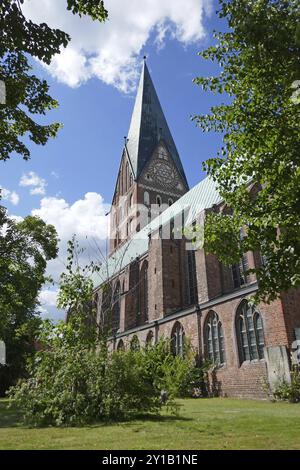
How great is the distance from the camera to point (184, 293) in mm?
26438

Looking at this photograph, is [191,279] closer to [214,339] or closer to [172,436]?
[214,339]

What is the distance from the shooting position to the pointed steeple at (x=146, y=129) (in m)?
50.1

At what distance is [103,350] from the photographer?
34.7ft

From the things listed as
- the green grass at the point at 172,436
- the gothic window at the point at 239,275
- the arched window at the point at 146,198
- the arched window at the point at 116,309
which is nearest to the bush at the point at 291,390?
the green grass at the point at 172,436

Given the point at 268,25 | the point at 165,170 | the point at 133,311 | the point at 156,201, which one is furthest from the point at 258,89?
the point at 165,170

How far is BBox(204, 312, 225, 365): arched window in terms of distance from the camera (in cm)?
1922

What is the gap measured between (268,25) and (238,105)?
1.71 m

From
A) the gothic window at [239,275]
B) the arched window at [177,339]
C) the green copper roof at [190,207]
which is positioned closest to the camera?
the gothic window at [239,275]

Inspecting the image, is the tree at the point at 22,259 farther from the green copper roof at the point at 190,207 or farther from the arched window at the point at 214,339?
the arched window at the point at 214,339

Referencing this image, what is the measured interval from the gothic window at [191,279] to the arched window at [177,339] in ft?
8.30

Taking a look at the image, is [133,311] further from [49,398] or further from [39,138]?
[39,138]

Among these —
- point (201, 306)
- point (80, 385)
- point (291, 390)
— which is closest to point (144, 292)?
point (201, 306)

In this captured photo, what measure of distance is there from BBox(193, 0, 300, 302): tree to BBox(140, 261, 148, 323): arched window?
74.6 ft

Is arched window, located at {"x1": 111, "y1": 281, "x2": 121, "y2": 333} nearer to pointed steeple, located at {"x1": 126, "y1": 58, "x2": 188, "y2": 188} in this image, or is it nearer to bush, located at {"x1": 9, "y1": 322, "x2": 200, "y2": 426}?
pointed steeple, located at {"x1": 126, "y1": 58, "x2": 188, "y2": 188}
